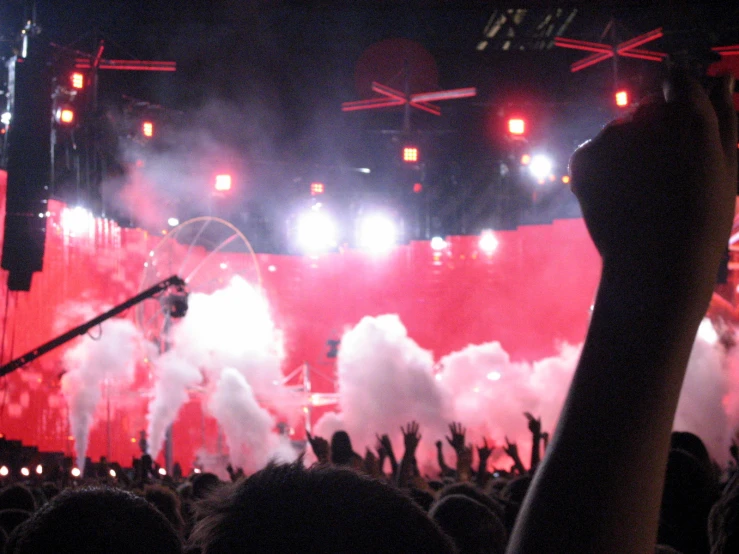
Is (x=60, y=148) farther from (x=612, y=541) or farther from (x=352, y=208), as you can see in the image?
(x=612, y=541)

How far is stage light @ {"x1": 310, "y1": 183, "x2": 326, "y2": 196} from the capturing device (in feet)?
61.9

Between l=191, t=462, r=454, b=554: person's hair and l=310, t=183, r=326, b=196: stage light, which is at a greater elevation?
l=310, t=183, r=326, b=196: stage light

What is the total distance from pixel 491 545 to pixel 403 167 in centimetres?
1454

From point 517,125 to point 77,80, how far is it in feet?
27.9

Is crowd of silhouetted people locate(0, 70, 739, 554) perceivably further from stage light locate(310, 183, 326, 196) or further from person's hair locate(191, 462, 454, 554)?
stage light locate(310, 183, 326, 196)

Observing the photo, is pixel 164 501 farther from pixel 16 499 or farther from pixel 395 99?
pixel 395 99

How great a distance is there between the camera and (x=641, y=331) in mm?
765

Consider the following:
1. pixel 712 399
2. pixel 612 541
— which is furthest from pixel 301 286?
pixel 612 541

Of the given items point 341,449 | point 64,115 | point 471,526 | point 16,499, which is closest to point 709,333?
point 341,449

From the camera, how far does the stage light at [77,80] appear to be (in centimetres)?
1307

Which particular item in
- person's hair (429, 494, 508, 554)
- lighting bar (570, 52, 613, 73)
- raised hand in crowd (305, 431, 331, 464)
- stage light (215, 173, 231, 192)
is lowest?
raised hand in crowd (305, 431, 331, 464)

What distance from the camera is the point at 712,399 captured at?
48.5 feet

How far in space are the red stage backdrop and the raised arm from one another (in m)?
14.2

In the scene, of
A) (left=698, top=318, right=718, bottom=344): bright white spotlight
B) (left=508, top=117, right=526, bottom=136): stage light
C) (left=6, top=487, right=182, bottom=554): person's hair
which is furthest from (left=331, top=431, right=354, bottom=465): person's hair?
A: (left=698, top=318, right=718, bottom=344): bright white spotlight
